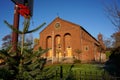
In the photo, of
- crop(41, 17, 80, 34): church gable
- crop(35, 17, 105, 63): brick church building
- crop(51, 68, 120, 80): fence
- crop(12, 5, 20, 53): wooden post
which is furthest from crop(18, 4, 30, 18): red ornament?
crop(41, 17, 80, 34): church gable

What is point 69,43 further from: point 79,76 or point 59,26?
point 79,76

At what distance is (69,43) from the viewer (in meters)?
56.3

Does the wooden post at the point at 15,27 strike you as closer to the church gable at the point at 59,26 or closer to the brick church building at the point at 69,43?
the brick church building at the point at 69,43

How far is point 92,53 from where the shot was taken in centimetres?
5247

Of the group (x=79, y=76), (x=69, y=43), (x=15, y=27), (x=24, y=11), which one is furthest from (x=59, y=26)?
(x=15, y=27)

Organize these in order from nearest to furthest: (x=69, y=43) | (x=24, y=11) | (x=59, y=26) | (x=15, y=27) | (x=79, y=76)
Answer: (x=15, y=27) → (x=24, y=11) → (x=79, y=76) → (x=69, y=43) → (x=59, y=26)

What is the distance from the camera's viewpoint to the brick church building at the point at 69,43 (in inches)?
2076

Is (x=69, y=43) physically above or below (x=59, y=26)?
below

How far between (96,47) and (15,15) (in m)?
48.8

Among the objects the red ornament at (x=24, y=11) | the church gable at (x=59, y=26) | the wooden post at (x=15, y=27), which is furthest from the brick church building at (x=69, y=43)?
the red ornament at (x=24, y=11)

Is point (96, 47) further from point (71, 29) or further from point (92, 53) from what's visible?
point (71, 29)

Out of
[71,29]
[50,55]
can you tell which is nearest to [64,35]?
[71,29]

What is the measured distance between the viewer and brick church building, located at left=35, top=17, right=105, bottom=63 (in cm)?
5272

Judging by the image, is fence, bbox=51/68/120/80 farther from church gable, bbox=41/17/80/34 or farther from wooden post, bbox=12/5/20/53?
church gable, bbox=41/17/80/34
